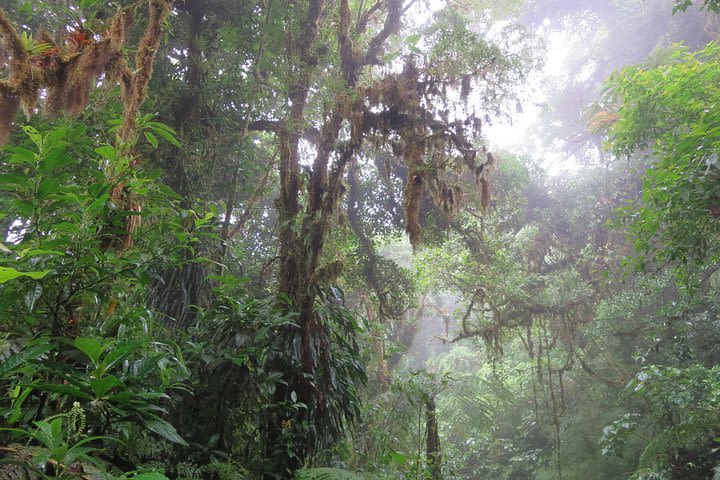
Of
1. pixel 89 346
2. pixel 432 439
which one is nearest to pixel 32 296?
pixel 89 346

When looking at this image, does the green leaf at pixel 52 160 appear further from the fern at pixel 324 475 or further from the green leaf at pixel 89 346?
the fern at pixel 324 475

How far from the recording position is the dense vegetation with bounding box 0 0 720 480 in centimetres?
112

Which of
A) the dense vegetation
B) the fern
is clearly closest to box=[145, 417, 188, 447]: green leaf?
the dense vegetation

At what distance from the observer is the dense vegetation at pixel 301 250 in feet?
3.69

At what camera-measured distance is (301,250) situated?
263 cm

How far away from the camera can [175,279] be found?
126 inches

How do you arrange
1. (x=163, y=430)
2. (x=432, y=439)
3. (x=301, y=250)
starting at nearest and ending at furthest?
1. (x=163, y=430)
2. (x=301, y=250)
3. (x=432, y=439)

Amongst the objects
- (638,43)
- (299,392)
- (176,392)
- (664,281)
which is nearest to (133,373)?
(176,392)

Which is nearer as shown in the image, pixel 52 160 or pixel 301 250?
pixel 52 160

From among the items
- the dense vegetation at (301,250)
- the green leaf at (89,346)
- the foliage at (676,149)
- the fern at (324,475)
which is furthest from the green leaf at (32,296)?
the foliage at (676,149)

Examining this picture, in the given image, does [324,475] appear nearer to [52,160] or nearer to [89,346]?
[89,346]

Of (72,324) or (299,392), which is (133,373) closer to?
(72,324)

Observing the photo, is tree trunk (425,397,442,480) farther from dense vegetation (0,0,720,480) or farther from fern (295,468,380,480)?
fern (295,468,380,480)

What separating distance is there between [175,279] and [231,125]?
5.47 feet
